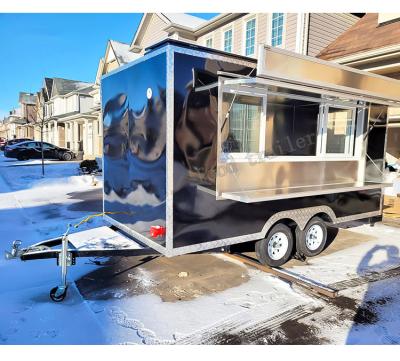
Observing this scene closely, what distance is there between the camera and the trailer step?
4.12m

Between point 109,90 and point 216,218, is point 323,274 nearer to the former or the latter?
Answer: point 216,218

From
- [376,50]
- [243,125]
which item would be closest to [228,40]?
[376,50]

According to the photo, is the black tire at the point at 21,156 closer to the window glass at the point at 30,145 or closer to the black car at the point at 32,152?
the black car at the point at 32,152

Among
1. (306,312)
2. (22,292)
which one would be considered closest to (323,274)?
(306,312)

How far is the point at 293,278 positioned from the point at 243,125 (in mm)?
2149

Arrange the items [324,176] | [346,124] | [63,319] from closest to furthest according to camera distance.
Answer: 1. [63,319]
2. [324,176]
3. [346,124]

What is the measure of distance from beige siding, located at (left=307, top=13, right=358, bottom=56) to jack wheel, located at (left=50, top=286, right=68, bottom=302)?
34.8 feet

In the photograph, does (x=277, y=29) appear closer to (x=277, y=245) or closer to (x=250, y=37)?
(x=250, y=37)

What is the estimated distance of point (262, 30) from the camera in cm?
1241

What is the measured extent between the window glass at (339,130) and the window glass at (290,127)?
15.8 inches

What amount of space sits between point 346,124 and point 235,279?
12.0 feet

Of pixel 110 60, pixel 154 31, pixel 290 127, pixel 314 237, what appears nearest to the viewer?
pixel 290 127

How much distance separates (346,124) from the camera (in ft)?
20.4

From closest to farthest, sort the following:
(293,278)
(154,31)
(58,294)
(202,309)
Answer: (202,309), (58,294), (293,278), (154,31)
